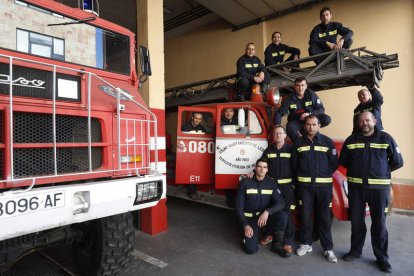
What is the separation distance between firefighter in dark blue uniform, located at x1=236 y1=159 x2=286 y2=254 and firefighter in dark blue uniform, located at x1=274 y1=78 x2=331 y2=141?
79 centimetres

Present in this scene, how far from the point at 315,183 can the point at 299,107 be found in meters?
1.18

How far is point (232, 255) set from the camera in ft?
10.9

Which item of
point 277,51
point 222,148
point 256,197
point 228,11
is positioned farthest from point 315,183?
point 228,11

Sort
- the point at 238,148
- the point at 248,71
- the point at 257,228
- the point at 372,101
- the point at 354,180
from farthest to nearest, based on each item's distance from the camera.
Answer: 1. the point at 248,71
2. the point at 238,148
3. the point at 372,101
4. the point at 257,228
5. the point at 354,180

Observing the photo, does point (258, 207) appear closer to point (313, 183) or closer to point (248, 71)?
point (313, 183)

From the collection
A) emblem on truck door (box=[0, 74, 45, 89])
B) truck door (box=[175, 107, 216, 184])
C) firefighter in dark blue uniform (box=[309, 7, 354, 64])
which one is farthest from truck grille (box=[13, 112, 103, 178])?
firefighter in dark blue uniform (box=[309, 7, 354, 64])

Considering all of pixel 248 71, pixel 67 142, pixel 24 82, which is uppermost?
pixel 248 71

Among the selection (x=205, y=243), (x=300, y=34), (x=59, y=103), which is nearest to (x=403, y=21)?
(x=300, y=34)

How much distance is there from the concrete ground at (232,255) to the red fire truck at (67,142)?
82 centimetres

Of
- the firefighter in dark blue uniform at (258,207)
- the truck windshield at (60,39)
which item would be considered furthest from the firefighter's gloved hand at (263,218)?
the truck windshield at (60,39)

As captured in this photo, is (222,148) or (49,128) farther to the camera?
(222,148)

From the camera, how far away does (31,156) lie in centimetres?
180

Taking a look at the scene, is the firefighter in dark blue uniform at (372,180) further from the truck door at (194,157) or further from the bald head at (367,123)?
the truck door at (194,157)

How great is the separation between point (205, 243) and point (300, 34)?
5743 millimetres
